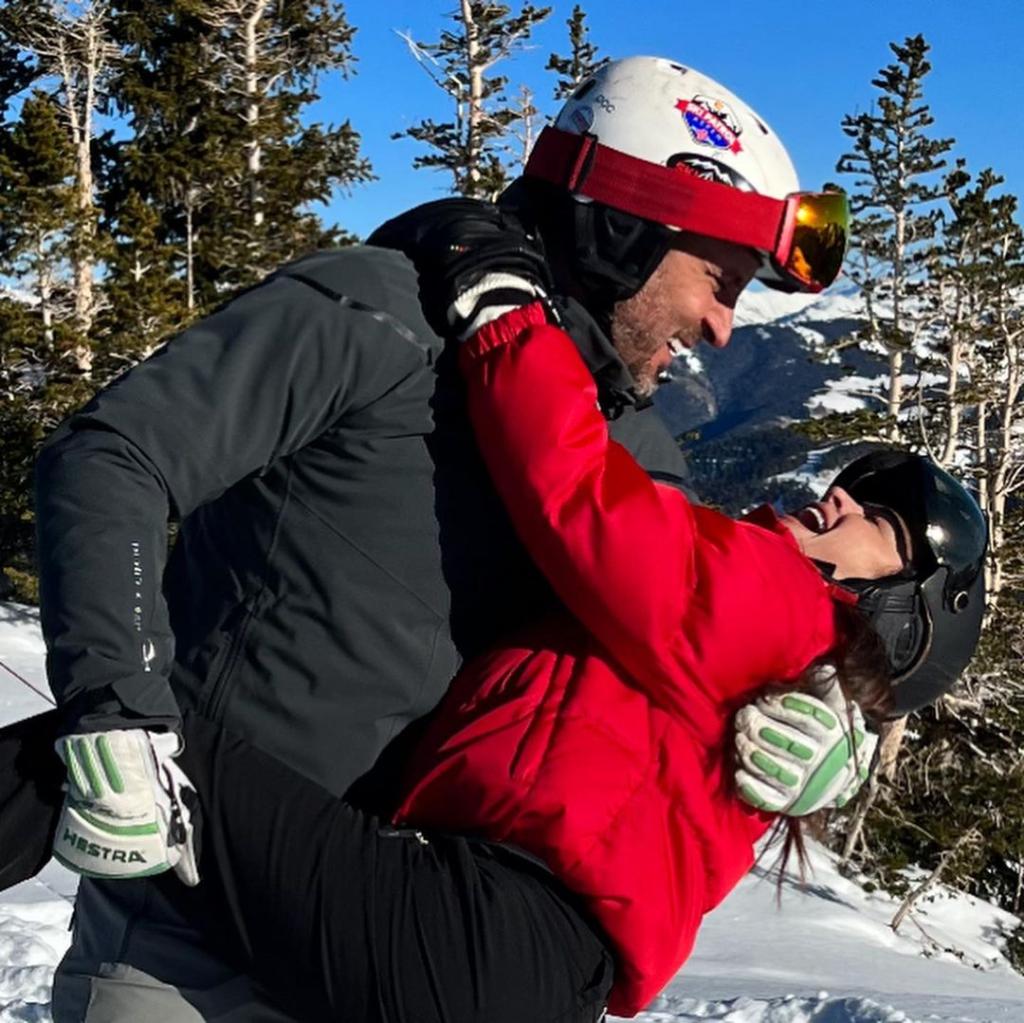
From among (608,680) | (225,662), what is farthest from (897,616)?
(225,662)

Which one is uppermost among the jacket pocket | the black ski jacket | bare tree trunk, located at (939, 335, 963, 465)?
bare tree trunk, located at (939, 335, 963, 465)

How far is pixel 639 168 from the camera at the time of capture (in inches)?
81.3

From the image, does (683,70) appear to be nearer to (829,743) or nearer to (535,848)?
(829,743)

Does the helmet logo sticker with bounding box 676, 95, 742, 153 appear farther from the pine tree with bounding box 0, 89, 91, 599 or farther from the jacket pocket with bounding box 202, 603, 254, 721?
the pine tree with bounding box 0, 89, 91, 599

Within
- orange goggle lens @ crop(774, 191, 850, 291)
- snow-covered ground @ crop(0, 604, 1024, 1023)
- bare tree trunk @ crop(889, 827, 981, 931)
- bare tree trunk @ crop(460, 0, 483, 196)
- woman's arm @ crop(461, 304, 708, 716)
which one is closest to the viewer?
woman's arm @ crop(461, 304, 708, 716)

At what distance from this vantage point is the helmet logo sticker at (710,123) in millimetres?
2107

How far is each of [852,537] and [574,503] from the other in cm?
78

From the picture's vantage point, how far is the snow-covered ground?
6.92 meters

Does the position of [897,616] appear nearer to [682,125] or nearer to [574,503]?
[574,503]

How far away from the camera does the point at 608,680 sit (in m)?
1.80

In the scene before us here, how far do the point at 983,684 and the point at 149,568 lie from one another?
22.7 m

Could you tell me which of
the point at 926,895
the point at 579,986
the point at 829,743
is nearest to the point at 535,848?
the point at 579,986

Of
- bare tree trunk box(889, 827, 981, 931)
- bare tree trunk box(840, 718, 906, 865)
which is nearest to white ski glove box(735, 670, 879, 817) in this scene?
bare tree trunk box(840, 718, 906, 865)

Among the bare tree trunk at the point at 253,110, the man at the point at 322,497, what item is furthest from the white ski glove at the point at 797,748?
the bare tree trunk at the point at 253,110
